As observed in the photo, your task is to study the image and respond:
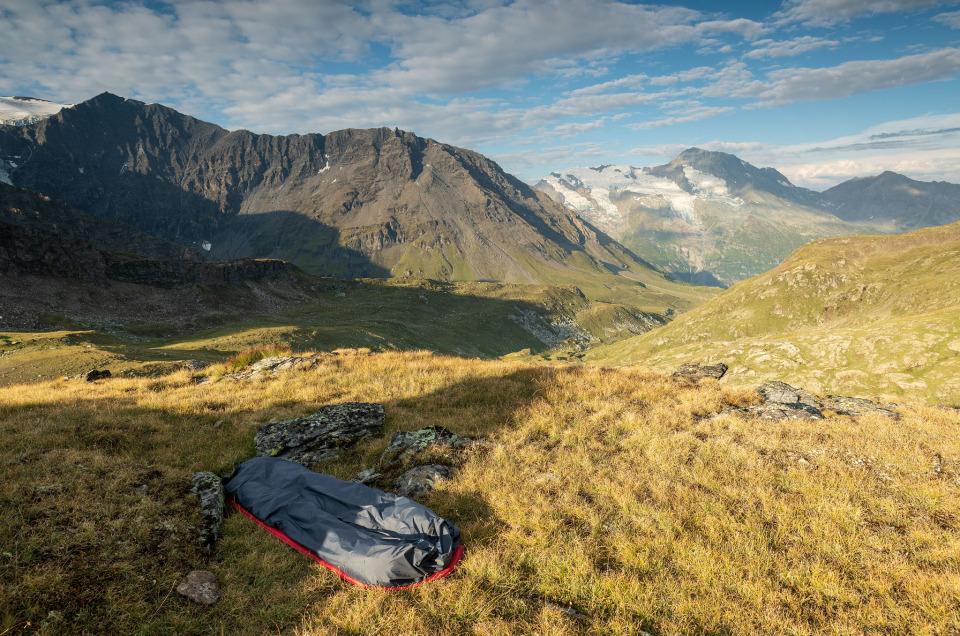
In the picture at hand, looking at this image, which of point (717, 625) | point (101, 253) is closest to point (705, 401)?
point (717, 625)

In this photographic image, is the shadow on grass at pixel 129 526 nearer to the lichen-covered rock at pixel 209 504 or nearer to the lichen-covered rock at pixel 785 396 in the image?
the lichen-covered rock at pixel 209 504

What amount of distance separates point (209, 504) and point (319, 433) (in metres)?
3.44

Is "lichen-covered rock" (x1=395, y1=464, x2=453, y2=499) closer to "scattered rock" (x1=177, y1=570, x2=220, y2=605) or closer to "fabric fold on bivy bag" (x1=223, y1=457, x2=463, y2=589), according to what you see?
"fabric fold on bivy bag" (x1=223, y1=457, x2=463, y2=589)

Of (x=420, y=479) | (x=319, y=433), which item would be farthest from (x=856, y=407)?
(x=319, y=433)

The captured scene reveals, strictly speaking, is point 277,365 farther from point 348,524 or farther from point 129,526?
point 348,524

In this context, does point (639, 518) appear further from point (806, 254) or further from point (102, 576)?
point (806, 254)

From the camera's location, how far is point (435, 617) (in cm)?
550

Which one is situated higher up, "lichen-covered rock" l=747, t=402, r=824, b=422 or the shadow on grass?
the shadow on grass

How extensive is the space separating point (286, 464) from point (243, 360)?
12.6 m

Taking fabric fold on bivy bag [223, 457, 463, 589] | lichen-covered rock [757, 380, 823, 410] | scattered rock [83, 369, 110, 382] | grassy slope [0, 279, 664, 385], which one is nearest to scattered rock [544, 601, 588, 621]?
fabric fold on bivy bag [223, 457, 463, 589]

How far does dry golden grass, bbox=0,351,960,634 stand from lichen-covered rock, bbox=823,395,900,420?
1.13 meters

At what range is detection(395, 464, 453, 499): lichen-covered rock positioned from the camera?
28.1ft

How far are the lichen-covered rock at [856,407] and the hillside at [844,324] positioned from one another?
32.3 feet

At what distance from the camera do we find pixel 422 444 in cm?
1026
